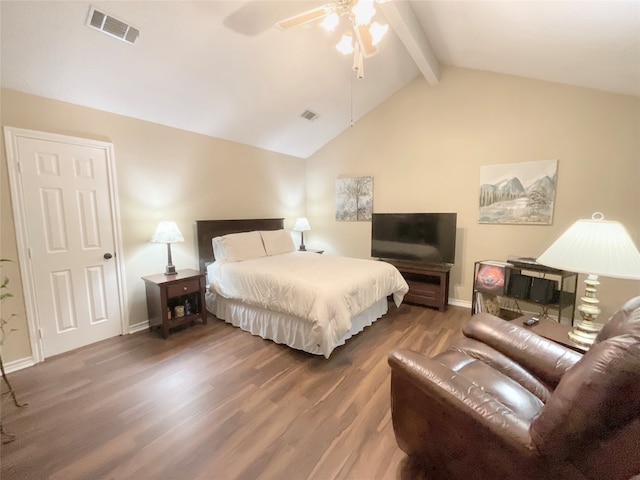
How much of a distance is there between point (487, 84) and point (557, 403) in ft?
12.6

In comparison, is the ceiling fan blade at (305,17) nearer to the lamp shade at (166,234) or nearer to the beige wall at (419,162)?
the beige wall at (419,162)

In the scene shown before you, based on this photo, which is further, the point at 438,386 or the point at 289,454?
the point at 289,454

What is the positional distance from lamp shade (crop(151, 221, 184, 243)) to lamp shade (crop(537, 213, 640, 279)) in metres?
3.32

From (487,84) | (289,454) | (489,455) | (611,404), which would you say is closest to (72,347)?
(289,454)

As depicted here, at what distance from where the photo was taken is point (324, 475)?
1437 millimetres

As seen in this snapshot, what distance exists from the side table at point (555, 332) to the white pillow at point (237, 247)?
293 cm

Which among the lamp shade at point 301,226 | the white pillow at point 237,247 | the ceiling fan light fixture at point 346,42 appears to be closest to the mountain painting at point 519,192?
the ceiling fan light fixture at point 346,42

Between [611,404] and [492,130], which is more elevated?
[492,130]

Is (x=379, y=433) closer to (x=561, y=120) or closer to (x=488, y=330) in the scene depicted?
(x=488, y=330)

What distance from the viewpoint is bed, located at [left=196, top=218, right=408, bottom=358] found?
2.41 m

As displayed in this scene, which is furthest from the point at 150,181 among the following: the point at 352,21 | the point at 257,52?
the point at 352,21

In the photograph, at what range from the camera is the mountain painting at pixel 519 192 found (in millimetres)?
3191

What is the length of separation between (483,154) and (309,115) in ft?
8.08

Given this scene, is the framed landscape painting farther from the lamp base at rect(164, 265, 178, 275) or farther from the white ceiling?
the lamp base at rect(164, 265, 178, 275)
